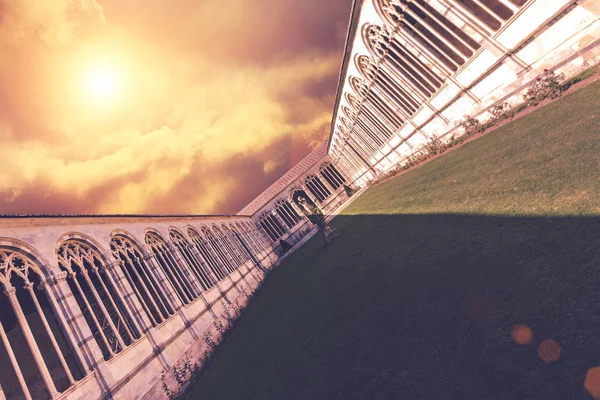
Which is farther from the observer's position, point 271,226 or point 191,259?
point 271,226

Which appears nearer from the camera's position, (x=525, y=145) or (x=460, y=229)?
(x=460, y=229)

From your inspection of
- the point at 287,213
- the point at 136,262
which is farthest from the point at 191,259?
the point at 287,213

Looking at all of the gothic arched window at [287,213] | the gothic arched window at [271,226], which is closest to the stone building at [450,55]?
the gothic arched window at [287,213]

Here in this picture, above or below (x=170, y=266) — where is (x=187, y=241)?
above

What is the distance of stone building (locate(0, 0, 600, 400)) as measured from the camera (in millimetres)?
8680

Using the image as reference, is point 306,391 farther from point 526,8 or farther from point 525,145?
point 526,8

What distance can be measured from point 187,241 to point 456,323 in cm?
1840

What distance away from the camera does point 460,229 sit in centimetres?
640

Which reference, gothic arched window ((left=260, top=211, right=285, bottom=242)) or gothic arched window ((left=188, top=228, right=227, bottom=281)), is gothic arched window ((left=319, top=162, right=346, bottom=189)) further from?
gothic arched window ((left=188, top=228, right=227, bottom=281))

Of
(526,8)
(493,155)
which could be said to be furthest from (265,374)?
(526,8)

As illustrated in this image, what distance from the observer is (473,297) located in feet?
14.2

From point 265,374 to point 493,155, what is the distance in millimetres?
9969

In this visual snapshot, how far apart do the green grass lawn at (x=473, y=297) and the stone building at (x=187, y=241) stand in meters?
2.64

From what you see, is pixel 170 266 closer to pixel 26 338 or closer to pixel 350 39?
pixel 26 338
